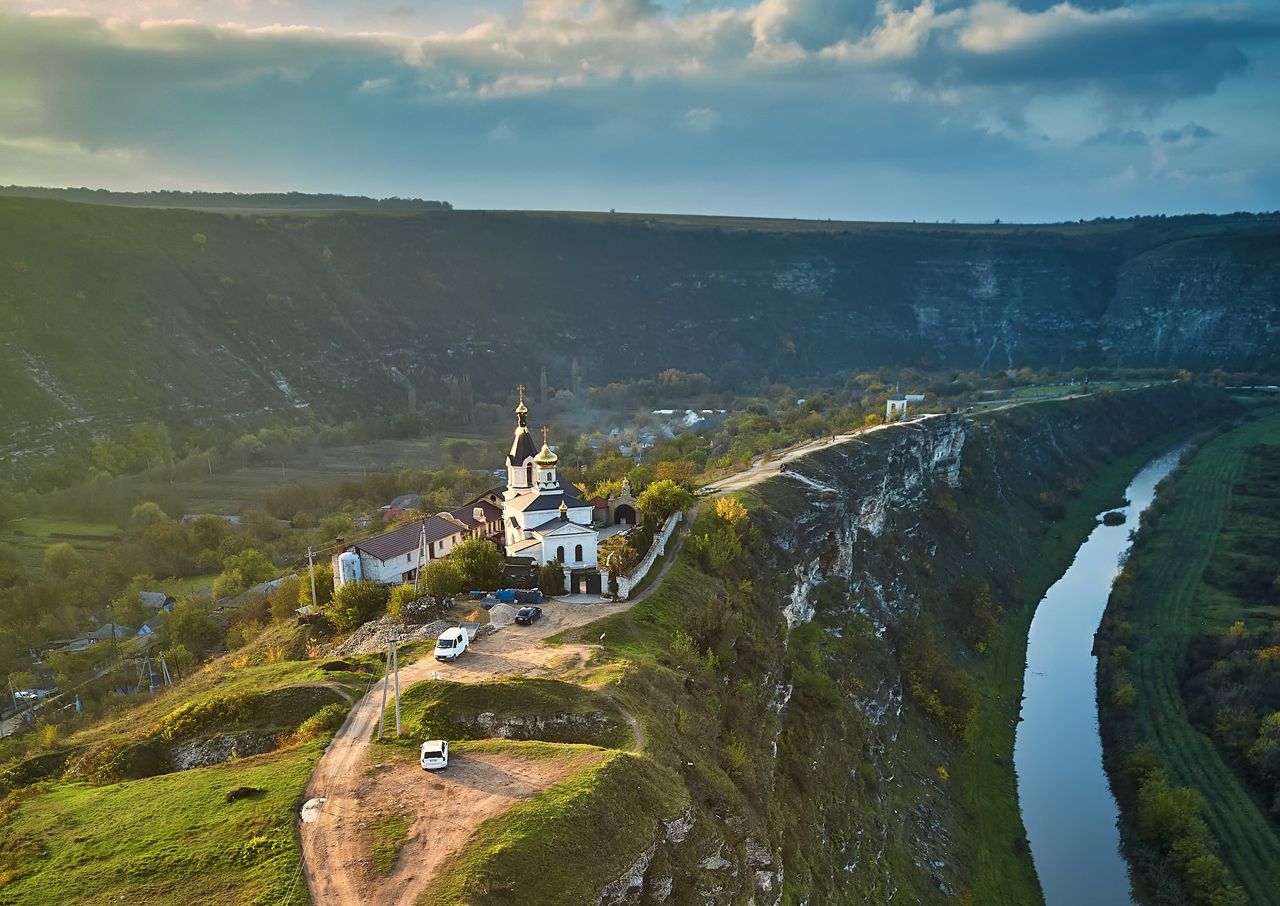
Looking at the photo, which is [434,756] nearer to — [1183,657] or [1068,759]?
[1068,759]

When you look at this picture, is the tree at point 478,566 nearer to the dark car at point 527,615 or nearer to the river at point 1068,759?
the dark car at point 527,615

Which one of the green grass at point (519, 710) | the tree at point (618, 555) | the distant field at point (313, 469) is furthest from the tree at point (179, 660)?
the distant field at point (313, 469)

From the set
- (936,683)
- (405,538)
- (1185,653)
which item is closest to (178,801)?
(405,538)

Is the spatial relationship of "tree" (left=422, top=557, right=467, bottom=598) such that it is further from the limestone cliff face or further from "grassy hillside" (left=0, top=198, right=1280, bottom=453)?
"grassy hillside" (left=0, top=198, right=1280, bottom=453)

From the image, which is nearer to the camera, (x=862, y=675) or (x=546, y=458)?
(x=546, y=458)

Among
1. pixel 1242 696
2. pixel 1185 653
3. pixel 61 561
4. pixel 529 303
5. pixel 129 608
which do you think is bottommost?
pixel 1185 653

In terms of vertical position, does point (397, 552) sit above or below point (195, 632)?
above

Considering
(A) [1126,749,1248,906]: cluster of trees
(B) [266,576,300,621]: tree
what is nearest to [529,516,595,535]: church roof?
(B) [266,576,300,621]: tree

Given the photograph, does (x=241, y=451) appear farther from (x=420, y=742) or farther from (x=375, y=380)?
(x=420, y=742)
